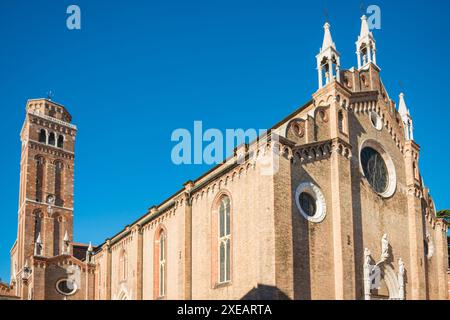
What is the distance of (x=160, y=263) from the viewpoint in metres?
30.2

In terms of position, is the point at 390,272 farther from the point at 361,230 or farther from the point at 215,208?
the point at 215,208

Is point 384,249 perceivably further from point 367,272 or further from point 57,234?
point 57,234

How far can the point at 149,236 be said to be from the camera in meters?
31.7

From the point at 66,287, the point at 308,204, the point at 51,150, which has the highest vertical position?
the point at 51,150

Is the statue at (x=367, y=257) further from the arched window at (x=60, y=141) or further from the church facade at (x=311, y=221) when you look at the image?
the arched window at (x=60, y=141)

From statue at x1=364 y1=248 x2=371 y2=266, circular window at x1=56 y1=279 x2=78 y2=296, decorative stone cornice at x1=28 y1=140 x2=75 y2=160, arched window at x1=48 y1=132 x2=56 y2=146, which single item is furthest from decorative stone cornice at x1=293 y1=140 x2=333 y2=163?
arched window at x1=48 y1=132 x2=56 y2=146

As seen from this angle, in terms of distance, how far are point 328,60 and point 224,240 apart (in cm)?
1016

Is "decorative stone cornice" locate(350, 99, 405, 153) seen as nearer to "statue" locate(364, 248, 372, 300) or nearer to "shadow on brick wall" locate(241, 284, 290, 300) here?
"statue" locate(364, 248, 372, 300)

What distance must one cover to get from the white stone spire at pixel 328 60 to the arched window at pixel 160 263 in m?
12.4

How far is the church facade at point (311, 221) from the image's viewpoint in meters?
21.3

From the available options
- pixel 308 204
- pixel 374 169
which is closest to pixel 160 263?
pixel 308 204

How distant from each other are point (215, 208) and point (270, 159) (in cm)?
485

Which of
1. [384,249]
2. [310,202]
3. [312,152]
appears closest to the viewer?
[310,202]

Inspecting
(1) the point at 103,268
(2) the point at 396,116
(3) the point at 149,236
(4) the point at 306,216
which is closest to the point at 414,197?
(2) the point at 396,116
